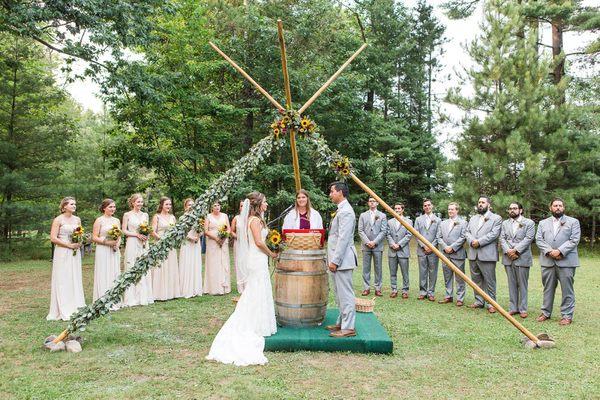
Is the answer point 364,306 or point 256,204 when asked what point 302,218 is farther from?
point 364,306

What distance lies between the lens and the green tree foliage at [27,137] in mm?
18891

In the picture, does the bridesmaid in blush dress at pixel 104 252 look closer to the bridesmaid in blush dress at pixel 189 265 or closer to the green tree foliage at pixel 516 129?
the bridesmaid in blush dress at pixel 189 265

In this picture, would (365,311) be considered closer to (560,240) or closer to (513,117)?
(560,240)

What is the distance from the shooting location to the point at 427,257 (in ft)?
35.9

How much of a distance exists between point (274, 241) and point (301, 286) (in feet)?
2.74

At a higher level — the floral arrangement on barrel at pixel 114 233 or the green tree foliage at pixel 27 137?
the green tree foliage at pixel 27 137

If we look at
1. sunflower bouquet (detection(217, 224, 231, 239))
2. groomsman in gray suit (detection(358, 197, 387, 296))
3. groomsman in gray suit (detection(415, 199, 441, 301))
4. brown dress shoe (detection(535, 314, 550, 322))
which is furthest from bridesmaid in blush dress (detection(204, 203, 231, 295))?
brown dress shoe (detection(535, 314, 550, 322))

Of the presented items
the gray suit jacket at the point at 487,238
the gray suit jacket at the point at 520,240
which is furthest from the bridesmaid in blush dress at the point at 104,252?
the gray suit jacket at the point at 520,240

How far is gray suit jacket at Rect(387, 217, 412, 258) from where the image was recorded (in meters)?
11.5

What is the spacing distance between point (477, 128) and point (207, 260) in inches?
583

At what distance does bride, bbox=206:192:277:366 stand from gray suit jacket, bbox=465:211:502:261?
4802 mm

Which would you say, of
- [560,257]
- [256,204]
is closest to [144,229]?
[256,204]

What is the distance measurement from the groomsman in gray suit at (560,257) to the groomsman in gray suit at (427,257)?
2.47m

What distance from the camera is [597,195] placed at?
20.9 meters
